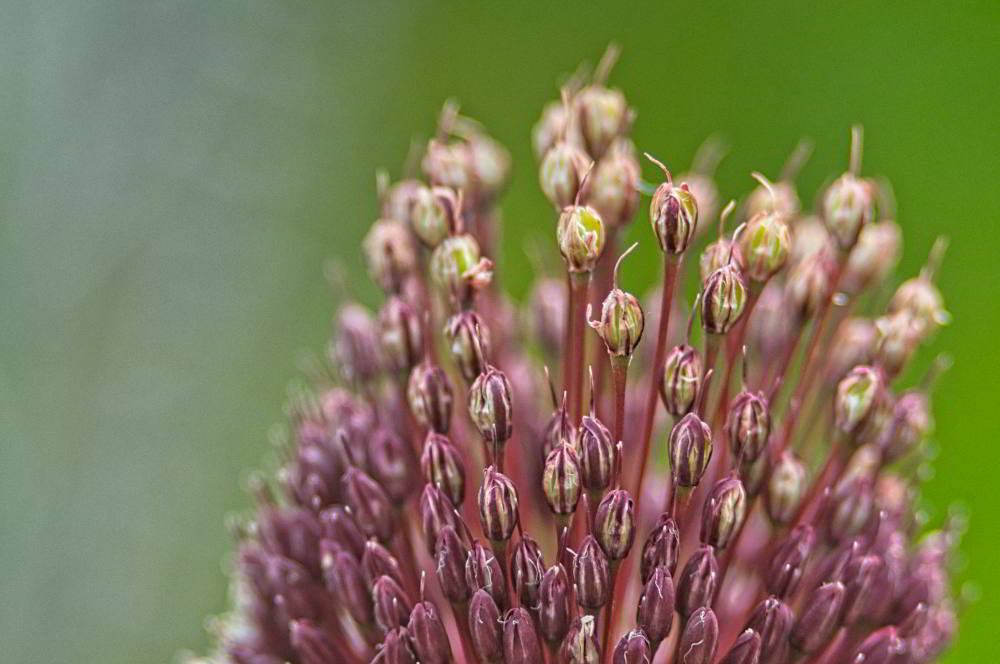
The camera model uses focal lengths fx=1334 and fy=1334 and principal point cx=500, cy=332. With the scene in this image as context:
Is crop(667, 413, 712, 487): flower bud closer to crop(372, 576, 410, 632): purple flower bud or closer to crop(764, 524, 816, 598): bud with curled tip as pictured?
crop(764, 524, 816, 598): bud with curled tip

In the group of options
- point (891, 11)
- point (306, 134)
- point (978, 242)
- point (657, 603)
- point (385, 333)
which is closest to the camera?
point (657, 603)

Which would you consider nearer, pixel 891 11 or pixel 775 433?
pixel 775 433

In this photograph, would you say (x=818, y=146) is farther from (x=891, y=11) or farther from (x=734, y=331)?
(x=734, y=331)

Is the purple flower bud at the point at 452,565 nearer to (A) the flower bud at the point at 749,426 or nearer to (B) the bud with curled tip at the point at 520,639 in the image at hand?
(B) the bud with curled tip at the point at 520,639

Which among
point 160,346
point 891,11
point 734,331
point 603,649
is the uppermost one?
point 891,11

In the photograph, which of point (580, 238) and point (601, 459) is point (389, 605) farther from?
point (580, 238)

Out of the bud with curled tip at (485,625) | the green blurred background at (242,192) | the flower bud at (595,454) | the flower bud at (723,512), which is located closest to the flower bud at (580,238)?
the flower bud at (595,454)

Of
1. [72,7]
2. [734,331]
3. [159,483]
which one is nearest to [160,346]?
[159,483]
